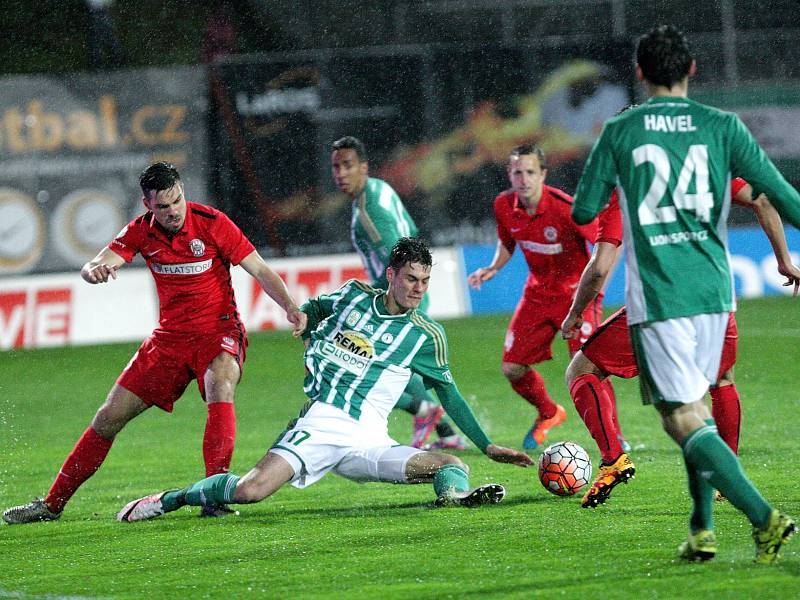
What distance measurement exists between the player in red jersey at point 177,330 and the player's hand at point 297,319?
5.8 inches

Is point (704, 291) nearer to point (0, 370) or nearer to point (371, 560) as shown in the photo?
point (371, 560)

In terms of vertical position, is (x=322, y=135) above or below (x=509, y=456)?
above

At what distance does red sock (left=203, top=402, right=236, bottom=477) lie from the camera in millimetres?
6339

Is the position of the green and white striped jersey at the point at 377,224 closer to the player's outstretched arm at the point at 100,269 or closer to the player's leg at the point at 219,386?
the player's leg at the point at 219,386

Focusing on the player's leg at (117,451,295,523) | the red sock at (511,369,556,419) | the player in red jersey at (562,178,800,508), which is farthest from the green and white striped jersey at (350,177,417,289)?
the player's leg at (117,451,295,523)

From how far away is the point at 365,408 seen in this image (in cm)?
629

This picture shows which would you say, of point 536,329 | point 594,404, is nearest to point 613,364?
point 594,404

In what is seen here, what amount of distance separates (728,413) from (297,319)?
2.03 metres

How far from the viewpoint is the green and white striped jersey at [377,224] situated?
866 cm

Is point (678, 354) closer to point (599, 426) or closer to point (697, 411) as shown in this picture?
point (697, 411)

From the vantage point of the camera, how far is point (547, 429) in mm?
8320

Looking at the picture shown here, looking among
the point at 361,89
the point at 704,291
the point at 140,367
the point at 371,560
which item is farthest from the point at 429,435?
the point at 361,89

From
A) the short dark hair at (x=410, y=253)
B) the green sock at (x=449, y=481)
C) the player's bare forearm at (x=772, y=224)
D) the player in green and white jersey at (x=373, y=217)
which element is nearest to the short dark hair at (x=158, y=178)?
the short dark hair at (x=410, y=253)

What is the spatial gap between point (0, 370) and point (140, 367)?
753 cm
